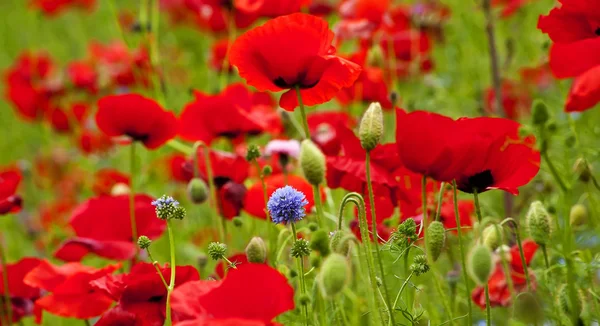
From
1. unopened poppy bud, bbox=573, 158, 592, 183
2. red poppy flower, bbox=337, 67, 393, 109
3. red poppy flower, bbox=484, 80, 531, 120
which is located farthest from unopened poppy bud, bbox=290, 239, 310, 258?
red poppy flower, bbox=484, 80, 531, 120

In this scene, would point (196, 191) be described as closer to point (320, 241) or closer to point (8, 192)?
point (8, 192)

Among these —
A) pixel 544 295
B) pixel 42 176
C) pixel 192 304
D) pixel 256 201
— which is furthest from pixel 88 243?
pixel 42 176

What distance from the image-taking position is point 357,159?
1412 millimetres

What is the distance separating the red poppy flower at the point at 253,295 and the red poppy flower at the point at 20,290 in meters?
0.78

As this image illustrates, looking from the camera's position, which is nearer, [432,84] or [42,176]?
[432,84]

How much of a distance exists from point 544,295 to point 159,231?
2.58ft

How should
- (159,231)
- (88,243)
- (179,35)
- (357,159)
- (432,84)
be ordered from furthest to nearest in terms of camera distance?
1. (179,35)
2. (432,84)
3. (159,231)
4. (88,243)
5. (357,159)

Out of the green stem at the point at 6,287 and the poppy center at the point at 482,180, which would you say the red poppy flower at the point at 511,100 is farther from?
the green stem at the point at 6,287

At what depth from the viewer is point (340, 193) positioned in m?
2.06

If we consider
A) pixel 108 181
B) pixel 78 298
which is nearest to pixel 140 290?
pixel 78 298

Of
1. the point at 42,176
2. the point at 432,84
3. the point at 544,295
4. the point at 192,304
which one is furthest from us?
the point at 42,176

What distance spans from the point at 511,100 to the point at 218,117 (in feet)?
3.98

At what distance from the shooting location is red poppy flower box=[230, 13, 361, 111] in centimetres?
134

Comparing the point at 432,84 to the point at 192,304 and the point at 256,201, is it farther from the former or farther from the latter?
the point at 192,304
